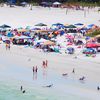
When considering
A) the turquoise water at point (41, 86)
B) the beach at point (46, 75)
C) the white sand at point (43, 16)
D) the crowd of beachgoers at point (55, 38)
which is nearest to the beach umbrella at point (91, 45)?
the crowd of beachgoers at point (55, 38)

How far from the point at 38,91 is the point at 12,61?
10.1m

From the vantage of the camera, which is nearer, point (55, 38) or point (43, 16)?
point (55, 38)

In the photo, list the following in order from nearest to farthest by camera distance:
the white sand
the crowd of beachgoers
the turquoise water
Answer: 1. the turquoise water
2. the crowd of beachgoers
3. the white sand

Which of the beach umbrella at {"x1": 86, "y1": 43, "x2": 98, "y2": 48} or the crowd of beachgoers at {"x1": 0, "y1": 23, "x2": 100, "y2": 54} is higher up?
the beach umbrella at {"x1": 86, "y1": 43, "x2": 98, "y2": 48}

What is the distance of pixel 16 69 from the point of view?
126 ft

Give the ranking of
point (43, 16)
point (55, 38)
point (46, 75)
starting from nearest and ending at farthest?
point (46, 75) < point (55, 38) < point (43, 16)

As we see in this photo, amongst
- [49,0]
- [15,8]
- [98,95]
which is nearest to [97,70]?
[98,95]

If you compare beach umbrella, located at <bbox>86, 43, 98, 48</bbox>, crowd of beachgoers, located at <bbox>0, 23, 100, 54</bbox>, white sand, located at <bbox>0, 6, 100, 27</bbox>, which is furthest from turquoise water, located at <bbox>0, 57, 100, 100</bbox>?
white sand, located at <bbox>0, 6, 100, 27</bbox>

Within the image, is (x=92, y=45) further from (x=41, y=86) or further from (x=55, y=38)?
(x=41, y=86)

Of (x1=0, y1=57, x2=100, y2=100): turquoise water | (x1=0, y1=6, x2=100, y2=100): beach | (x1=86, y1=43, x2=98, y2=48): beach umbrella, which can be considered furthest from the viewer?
(x1=86, y1=43, x2=98, y2=48): beach umbrella

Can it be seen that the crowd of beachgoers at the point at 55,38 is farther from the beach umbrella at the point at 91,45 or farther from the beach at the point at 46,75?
the beach at the point at 46,75

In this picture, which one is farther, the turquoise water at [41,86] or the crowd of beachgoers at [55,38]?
the crowd of beachgoers at [55,38]

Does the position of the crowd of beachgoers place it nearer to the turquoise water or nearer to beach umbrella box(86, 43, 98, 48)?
beach umbrella box(86, 43, 98, 48)

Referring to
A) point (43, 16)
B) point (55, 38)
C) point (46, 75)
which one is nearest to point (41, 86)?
point (46, 75)
